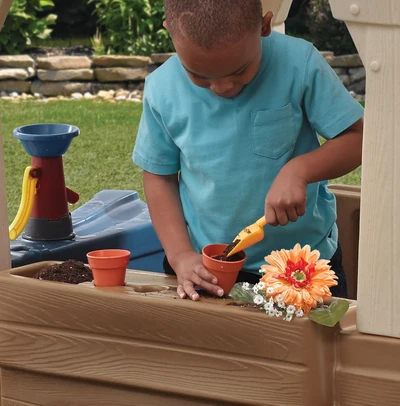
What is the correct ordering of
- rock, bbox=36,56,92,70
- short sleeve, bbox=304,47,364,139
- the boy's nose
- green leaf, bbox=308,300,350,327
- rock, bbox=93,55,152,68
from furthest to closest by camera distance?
1. rock, bbox=93,55,152,68
2. rock, bbox=36,56,92,70
3. short sleeve, bbox=304,47,364,139
4. the boy's nose
5. green leaf, bbox=308,300,350,327

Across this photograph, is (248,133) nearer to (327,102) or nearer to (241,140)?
(241,140)

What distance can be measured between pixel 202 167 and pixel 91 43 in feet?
21.2

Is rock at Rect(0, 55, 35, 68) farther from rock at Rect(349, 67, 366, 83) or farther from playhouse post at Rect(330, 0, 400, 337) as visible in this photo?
playhouse post at Rect(330, 0, 400, 337)

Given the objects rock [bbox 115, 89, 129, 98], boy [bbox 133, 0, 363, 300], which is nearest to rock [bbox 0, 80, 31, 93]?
rock [bbox 115, 89, 129, 98]

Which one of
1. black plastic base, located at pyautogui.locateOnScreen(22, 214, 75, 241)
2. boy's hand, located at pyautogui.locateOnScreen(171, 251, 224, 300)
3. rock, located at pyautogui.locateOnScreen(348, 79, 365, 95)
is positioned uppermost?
boy's hand, located at pyautogui.locateOnScreen(171, 251, 224, 300)

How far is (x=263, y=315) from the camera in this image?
5.73 ft

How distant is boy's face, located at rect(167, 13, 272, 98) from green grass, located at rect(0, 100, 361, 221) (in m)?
2.72

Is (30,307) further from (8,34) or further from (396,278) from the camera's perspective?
(8,34)

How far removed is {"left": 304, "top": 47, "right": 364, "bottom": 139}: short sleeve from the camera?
1.98 meters

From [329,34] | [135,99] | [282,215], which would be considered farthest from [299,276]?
[329,34]

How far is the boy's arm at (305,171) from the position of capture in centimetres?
182

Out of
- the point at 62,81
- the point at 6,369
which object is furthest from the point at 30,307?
the point at 62,81

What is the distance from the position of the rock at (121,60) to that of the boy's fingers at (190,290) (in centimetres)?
580

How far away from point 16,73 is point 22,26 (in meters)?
0.70
